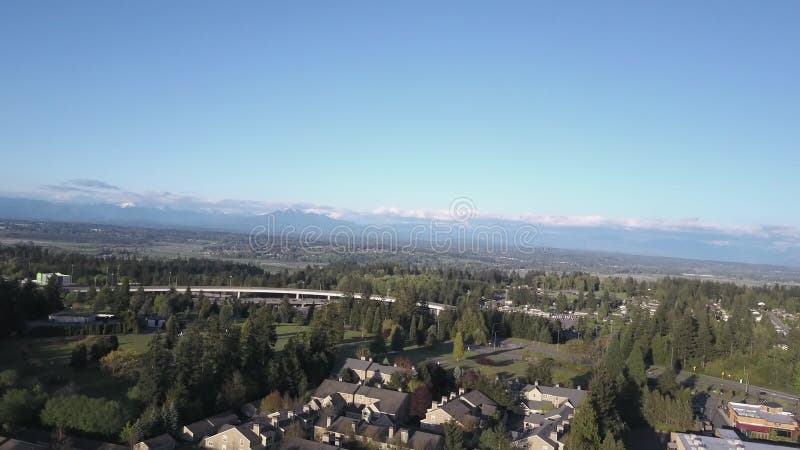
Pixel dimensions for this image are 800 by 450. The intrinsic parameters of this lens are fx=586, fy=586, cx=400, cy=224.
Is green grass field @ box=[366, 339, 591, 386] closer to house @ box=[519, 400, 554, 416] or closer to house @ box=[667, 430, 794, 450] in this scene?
house @ box=[519, 400, 554, 416]

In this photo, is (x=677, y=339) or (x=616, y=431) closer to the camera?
(x=616, y=431)

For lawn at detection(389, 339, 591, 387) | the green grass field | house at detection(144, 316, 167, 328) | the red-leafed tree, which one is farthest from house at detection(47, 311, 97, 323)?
the red-leafed tree

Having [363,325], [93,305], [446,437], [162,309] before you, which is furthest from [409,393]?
[93,305]

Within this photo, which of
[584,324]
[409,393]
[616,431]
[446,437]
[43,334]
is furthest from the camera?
[584,324]

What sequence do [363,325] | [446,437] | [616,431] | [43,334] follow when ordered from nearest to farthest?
[446,437], [616,431], [43,334], [363,325]

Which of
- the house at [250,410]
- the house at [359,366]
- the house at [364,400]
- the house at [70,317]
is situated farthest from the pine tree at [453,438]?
the house at [70,317]

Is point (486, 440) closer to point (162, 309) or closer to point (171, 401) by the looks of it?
point (171, 401)
